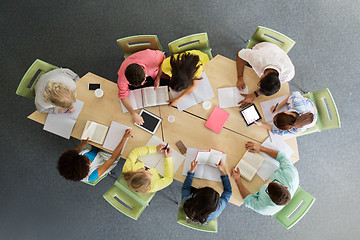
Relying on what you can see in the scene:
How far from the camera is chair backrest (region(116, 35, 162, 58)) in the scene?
208 centimetres

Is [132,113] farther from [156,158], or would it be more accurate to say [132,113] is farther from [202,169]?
[202,169]

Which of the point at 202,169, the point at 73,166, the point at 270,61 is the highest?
the point at 270,61

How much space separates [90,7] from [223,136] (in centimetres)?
243

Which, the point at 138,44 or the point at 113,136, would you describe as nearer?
the point at 113,136

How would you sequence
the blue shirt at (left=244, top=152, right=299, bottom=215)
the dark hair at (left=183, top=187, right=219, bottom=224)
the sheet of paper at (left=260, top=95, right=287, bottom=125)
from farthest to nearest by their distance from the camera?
the sheet of paper at (left=260, top=95, right=287, bottom=125) < the blue shirt at (left=244, top=152, right=299, bottom=215) < the dark hair at (left=183, top=187, right=219, bottom=224)

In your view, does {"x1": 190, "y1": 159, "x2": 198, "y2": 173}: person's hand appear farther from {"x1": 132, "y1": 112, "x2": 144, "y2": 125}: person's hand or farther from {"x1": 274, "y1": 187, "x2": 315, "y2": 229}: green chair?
{"x1": 274, "y1": 187, "x2": 315, "y2": 229}: green chair

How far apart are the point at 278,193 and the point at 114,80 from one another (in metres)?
2.22

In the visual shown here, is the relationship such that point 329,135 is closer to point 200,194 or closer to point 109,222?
point 200,194

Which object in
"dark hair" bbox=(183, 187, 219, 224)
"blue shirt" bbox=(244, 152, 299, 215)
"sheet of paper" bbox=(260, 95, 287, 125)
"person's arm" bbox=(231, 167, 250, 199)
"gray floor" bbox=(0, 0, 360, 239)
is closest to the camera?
"dark hair" bbox=(183, 187, 219, 224)

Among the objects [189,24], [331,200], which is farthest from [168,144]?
[331,200]

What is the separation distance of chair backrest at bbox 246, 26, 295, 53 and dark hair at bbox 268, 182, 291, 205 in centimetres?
132

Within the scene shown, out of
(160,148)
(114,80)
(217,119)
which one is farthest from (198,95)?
(114,80)

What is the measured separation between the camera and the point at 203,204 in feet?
5.70

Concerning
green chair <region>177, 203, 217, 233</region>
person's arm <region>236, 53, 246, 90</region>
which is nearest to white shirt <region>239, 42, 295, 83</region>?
person's arm <region>236, 53, 246, 90</region>
